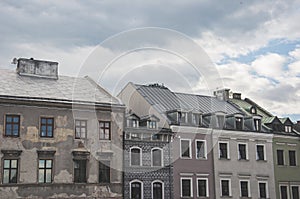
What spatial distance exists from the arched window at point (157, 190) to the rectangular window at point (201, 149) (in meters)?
4.27

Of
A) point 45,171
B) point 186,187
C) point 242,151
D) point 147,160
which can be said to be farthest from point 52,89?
point 242,151

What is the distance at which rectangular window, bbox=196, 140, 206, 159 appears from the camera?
37750mm

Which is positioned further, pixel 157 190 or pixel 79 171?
pixel 157 190

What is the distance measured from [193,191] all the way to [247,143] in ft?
24.3

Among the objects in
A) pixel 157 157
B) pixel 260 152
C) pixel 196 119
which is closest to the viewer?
pixel 157 157

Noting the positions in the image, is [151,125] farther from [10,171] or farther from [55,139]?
[10,171]

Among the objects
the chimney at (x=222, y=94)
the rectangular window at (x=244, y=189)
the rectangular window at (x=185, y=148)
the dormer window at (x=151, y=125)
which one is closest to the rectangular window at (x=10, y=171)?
the dormer window at (x=151, y=125)

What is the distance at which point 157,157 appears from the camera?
35.7 m

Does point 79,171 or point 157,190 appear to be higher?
point 79,171

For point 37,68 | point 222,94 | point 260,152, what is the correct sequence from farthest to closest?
point 222,94, point 260,152, point 37,68

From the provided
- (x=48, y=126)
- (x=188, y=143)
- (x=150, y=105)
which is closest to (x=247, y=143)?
(x=188, y=143)

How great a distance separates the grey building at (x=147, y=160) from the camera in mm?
34138

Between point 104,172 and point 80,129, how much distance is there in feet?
11.4

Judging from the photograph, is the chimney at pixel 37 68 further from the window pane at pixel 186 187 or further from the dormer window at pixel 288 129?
the dormer window at pixel 288 129
